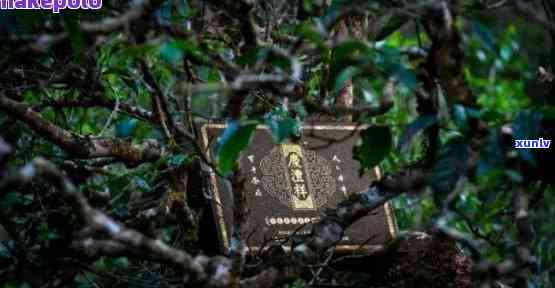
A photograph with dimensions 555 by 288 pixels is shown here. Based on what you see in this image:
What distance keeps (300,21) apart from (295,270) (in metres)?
1.51

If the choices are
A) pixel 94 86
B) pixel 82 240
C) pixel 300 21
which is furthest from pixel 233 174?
pixel 300 21

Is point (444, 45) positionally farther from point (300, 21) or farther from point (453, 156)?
point (300, 21)

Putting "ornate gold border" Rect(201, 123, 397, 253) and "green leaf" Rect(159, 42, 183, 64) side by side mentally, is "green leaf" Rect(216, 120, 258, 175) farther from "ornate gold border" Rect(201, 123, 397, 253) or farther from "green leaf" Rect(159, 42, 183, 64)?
"ornate gold border" Rect(201, 123, 397, 253)

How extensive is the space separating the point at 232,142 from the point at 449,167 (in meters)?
0.52

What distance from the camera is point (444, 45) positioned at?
71.9 inches

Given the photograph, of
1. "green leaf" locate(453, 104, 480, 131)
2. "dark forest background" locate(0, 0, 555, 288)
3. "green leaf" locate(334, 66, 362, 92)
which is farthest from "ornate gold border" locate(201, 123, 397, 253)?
"green leaf" locate(453, 104, 480, 131)

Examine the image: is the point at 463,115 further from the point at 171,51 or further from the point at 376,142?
the point at 171,51

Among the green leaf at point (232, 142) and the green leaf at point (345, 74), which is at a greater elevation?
the green leaf at point (345, 74)

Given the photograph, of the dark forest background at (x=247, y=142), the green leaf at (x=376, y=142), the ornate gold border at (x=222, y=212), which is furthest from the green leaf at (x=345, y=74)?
the ornate gold border at (x=222, y=212)

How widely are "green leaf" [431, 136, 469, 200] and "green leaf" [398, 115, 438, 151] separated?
0.28ft

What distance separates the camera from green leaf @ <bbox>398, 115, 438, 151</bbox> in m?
1.74

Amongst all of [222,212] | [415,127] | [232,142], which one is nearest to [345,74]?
[415,127]

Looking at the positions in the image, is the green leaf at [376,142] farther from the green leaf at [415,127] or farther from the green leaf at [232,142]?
the green leaf at [232,142]

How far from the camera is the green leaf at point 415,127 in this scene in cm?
174
